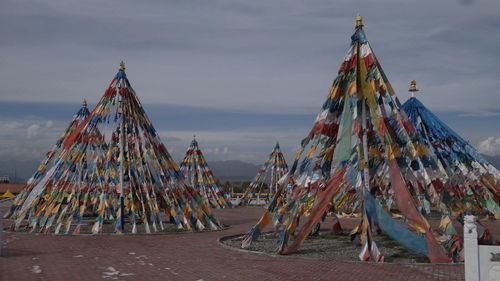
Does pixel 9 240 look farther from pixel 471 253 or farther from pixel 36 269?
pixel 471 253

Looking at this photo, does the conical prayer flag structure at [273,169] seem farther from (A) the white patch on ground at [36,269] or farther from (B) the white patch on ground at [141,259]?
(A) the white patch on ground at [36,269]

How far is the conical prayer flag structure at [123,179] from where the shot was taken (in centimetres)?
1728

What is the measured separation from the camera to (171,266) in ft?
35.0

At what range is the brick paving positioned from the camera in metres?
9.58

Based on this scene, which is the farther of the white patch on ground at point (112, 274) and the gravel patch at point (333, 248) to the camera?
the gravel patch at point (333, 248)

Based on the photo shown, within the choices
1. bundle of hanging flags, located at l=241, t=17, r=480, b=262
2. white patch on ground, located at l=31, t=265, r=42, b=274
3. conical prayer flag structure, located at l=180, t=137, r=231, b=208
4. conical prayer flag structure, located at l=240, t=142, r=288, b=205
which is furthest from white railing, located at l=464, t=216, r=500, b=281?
conical prayer flag structure, located at l=240, t=142, r=288, b=205

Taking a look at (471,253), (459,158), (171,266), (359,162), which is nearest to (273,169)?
(459,158)

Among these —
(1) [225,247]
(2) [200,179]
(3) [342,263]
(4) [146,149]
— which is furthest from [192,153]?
(3) [342,263]

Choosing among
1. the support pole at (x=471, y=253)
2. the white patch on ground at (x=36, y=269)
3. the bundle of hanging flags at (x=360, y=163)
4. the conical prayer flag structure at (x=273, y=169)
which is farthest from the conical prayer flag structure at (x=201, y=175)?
the support pole at (x=471, y=253)

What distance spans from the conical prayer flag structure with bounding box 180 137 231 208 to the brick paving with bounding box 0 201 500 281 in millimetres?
20860

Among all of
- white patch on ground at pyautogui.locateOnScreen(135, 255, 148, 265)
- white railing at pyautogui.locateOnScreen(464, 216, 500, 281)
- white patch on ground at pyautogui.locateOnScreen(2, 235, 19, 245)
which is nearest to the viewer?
white railing at pyautogui.locateOnScreen(464, 216, 500, 281)

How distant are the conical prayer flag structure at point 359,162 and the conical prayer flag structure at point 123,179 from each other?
5.25 metres

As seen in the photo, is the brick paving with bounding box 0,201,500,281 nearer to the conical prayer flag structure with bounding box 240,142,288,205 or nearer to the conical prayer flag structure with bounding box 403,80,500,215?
the conical prayer flag structure with bounding box 403,80,500,215

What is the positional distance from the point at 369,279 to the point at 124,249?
6.60 meters
